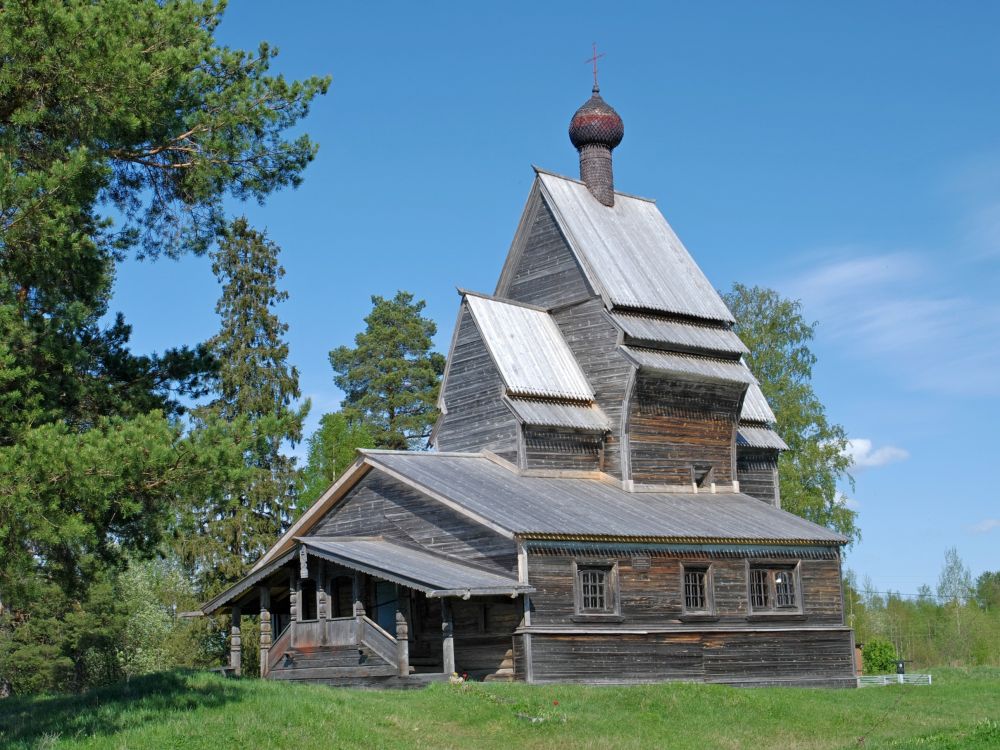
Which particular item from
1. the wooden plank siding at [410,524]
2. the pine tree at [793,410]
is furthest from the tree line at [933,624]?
the wooden plank siding at [410,524]

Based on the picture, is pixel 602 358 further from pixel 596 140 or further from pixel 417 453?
pixel 596 140

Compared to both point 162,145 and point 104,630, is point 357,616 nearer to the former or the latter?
point 162,145

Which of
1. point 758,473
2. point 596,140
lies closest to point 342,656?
point 758,473

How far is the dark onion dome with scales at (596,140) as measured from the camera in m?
42.0

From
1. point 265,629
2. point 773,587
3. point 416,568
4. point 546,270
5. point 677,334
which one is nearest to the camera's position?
point 416,568

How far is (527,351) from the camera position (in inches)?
1433

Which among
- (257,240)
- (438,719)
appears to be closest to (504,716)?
(438,719)

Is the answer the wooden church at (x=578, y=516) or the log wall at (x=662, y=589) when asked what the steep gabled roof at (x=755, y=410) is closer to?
the wooden church at (x=578, y=516)

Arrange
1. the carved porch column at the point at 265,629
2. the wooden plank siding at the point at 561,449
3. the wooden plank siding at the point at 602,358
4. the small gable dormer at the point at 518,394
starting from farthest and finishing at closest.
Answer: the wooden plank siding at the point at 602,358 → the small gable dormer at the point at 518,394 → the wooden plank siding at the point at 561,449 → the carved porch column at the point at 265,629

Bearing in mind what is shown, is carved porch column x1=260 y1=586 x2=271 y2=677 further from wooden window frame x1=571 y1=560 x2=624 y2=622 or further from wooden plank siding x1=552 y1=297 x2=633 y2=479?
wooden plank siding x1=552 y1=297 x2=633 y2=479

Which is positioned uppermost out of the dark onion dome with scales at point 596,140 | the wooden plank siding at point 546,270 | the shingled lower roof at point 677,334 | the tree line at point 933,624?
the dark onion dome with scales at point 596,140

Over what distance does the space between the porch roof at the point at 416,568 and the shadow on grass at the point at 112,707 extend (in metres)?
4.16

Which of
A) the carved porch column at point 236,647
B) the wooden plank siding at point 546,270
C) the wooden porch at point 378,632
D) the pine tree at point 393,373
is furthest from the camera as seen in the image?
the pine tree at point 393,373

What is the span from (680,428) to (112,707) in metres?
20.3
